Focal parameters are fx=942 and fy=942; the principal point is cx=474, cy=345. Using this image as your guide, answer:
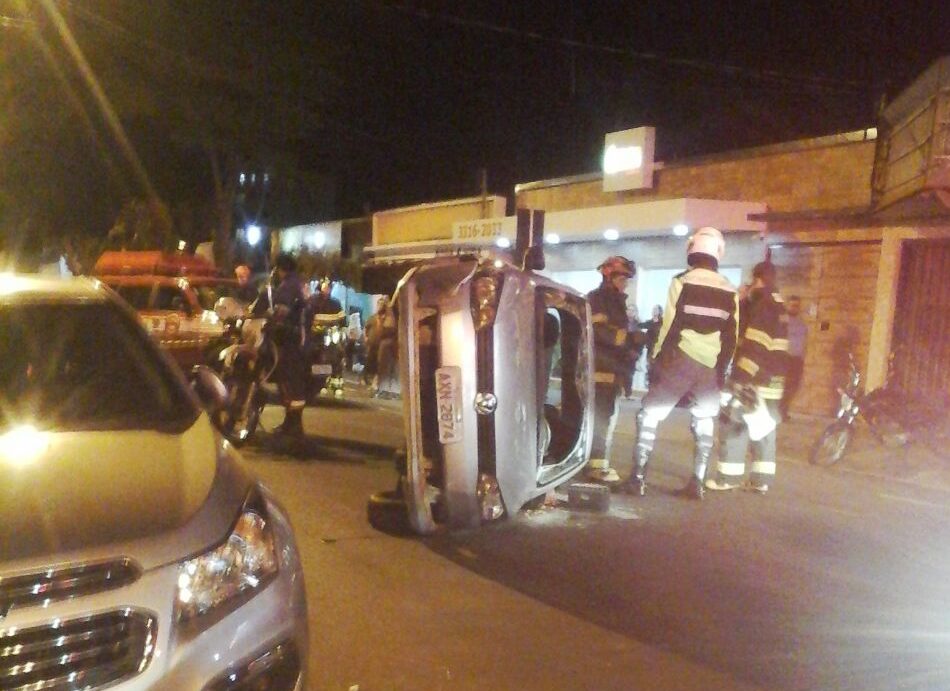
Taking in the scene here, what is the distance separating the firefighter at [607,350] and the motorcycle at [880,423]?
3056mm

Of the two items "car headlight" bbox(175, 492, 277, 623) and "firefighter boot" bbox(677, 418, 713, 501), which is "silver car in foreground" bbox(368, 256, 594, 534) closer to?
"firefighter boot" bbox(677, 418, 713, 501)

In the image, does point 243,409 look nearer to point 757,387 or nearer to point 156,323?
point 156,323

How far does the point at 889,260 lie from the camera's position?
13.5m

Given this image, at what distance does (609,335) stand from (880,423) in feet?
13.5

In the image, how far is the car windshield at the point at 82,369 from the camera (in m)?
3.84

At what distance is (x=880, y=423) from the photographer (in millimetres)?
10188

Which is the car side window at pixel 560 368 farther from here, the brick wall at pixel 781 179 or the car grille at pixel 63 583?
the brick wall at pixel 781 179

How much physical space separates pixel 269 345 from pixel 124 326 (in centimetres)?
511

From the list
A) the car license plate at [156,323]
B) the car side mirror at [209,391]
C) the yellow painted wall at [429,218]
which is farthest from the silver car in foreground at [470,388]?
the yellow painted wall at [429,218]

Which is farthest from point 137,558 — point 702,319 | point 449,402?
point 702,319

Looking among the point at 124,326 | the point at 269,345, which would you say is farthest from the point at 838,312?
the point at 124,326

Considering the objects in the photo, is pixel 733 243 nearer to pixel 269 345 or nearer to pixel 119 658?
pixel 269 345

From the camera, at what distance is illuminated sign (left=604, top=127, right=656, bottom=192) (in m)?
17.7

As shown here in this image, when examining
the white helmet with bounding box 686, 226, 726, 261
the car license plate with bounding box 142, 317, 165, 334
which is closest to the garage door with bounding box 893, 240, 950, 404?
the white helmet with bounding box 686, 226, 726, 261
